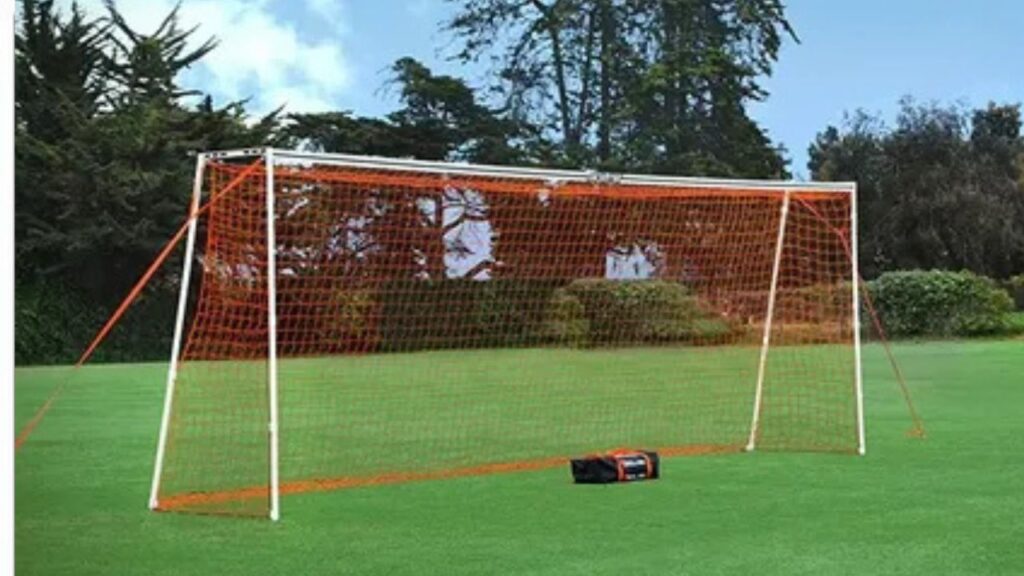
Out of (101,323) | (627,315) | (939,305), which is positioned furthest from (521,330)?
(939,305)

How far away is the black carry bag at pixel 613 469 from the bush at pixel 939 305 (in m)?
13.2

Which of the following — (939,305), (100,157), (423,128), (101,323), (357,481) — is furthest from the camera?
(423,128)

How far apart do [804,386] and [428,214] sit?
3495 millimetres

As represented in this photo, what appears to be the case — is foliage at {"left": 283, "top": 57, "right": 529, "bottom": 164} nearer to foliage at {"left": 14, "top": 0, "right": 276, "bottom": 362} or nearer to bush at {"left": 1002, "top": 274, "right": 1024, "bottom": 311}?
foliage at {"left": 14, "top": 0, "right": 276, "bottom": 362}

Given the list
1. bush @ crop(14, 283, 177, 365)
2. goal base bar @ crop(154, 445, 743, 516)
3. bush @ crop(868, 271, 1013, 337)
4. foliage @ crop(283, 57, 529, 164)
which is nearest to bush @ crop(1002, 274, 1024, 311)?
bush @ crop(868, 271, 1013, 337)

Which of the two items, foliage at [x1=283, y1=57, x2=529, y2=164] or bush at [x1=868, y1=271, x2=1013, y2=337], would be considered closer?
bush at [x1=868, y1=271, x2=1013, y2=337]

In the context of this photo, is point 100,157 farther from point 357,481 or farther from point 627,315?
point 357,481

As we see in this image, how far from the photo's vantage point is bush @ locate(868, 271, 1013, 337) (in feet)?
60.4

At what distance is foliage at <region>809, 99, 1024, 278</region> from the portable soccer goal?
971cm

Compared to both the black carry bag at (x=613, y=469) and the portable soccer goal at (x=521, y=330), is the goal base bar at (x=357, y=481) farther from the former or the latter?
the black carry bag at (x=613, y=469)

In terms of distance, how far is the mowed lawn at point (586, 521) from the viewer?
13.4 ft

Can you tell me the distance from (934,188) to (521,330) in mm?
14840

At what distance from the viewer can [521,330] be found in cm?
1233

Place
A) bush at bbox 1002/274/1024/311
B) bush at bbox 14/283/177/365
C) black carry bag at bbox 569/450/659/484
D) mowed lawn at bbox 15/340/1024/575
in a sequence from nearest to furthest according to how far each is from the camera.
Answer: mowed lawn at bbox 15/340/1024/575 → black carry bag at bbox 569/450/659/484 → bush at bbox 14/283/177/365 → bush at bbox 1002/274/1024/311
